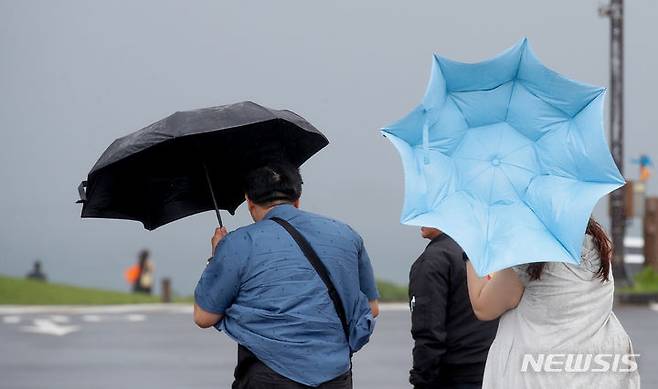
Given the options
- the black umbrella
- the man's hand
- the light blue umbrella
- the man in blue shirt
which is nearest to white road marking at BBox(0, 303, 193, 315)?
the black umbrella

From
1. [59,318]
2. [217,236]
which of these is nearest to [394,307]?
[59,318]

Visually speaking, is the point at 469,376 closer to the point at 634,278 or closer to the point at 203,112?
the point at 203,112

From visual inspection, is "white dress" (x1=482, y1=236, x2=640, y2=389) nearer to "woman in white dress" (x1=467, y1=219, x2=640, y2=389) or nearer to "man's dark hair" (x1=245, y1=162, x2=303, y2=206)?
"woman in white dress" (x1=467, y1=219, x2=640, y2=389)

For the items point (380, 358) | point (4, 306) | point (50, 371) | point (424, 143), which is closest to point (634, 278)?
point (4, 306)

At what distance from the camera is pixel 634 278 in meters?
25.0

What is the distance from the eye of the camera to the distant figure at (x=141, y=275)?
26.9m

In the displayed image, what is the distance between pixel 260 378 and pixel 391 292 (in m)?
18.3

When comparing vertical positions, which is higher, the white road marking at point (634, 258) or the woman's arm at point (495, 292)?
the woman's arm at point (495, 292)

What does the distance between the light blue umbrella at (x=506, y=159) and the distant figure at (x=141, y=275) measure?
2326cm

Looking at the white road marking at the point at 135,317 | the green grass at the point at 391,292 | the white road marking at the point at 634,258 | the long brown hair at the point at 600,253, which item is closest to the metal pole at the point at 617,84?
the white road marking at the point at 634,258

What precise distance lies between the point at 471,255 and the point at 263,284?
1097mm

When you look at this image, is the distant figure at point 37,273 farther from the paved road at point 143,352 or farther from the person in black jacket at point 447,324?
the person in black jacket at point 447,324

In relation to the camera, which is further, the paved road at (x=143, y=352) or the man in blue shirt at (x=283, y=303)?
the paved road at (x=143, y=352)

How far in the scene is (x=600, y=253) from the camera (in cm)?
388
